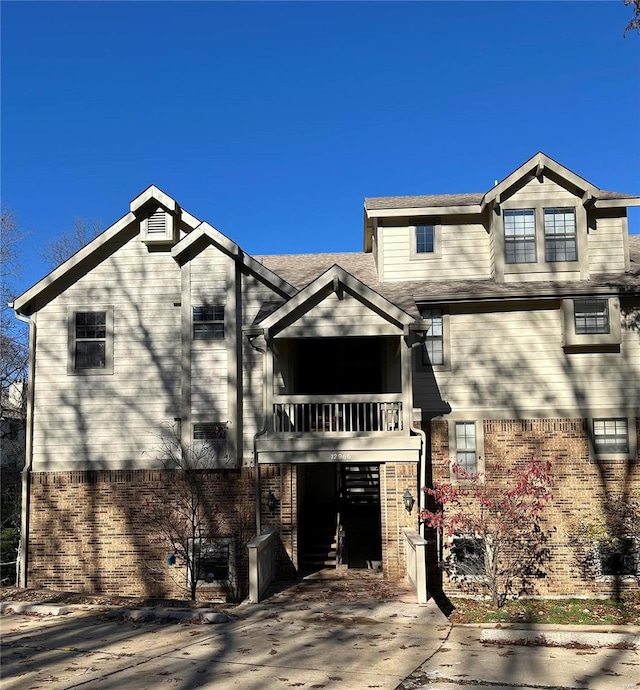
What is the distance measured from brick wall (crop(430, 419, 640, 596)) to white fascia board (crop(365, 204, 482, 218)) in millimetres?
5288

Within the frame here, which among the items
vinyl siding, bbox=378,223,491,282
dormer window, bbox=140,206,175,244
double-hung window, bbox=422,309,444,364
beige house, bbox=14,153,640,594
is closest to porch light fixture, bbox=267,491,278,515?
beige house, bbox=14,153,640,594

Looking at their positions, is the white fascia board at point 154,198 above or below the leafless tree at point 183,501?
above

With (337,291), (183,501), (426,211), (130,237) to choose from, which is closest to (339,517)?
(183,501)

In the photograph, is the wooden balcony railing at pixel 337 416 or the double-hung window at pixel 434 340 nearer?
the wooden balcony railing at pixel 337 416

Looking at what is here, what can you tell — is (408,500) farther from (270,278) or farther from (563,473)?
(270,278)

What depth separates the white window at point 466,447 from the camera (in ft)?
51.0

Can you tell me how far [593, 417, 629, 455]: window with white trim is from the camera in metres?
15.4

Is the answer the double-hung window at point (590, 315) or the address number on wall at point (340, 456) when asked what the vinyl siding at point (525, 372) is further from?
the address number on wall at point (340, 456)

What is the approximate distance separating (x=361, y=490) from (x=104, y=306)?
26.9 ft

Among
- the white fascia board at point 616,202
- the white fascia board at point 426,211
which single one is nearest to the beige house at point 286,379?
the white fascia board at point 616,202

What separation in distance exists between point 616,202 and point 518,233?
7.82 feet

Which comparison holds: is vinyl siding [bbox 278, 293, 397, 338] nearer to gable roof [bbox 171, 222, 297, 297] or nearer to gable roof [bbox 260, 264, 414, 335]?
gable roof [bbox 260, 264, 414, 335]

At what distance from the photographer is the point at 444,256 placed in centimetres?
1708

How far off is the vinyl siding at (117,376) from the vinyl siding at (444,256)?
5.43 meters
